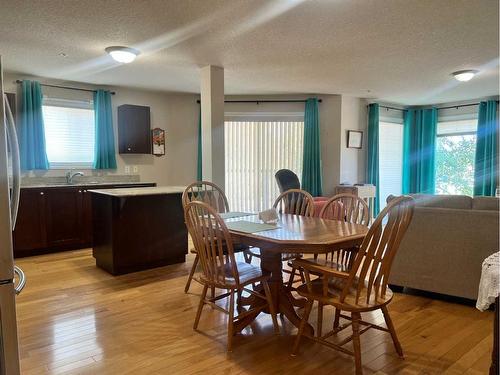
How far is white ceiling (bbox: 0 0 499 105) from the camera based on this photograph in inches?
109

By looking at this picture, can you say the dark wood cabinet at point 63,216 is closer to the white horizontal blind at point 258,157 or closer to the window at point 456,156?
the white horizontal blind at point 258,157

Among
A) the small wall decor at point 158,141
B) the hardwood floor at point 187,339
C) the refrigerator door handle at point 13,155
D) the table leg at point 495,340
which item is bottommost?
the hardwood floor at point 187,339

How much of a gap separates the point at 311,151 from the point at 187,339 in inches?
180

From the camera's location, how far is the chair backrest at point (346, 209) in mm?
2773

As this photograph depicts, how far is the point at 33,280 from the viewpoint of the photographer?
3.52 meters

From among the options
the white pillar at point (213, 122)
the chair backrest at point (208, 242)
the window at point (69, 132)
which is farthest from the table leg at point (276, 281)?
the window at point (69, 132)

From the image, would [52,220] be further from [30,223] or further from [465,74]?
[465,74]

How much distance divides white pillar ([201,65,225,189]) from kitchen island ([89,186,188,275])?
655 mm

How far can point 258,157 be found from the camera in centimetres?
646

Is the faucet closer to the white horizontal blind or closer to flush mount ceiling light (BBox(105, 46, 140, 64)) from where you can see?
flush mount ceiling light (BBox(105, 46, 140, 64))

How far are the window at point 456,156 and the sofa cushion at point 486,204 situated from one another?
4.88m

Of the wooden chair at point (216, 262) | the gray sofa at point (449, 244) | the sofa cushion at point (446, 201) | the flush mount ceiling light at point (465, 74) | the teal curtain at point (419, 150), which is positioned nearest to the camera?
the wooden chair at point (216, 262)

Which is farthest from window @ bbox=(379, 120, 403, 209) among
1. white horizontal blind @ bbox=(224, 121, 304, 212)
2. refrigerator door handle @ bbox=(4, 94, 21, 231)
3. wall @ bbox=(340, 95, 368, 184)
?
refrigerator door handle @ bbox=(4, 94, 21, 231)

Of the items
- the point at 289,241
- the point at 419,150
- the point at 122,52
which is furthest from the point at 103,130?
the point at 419,150
